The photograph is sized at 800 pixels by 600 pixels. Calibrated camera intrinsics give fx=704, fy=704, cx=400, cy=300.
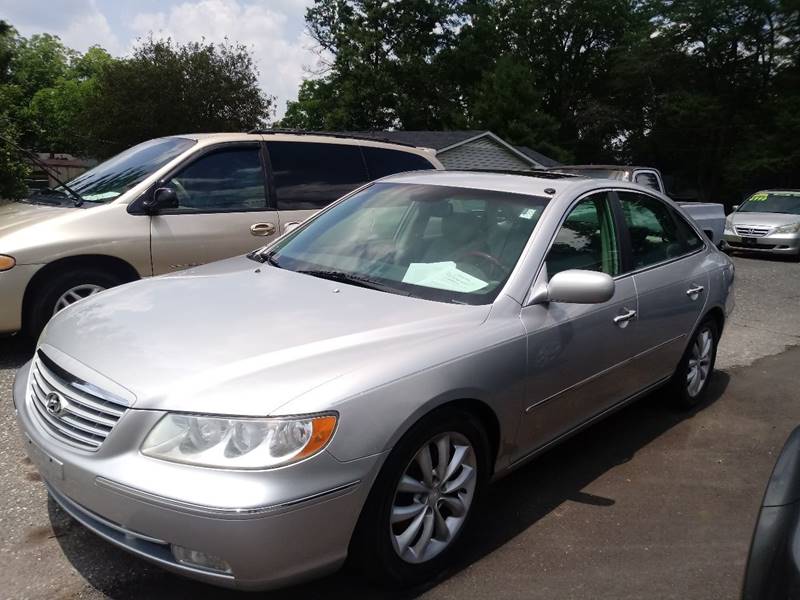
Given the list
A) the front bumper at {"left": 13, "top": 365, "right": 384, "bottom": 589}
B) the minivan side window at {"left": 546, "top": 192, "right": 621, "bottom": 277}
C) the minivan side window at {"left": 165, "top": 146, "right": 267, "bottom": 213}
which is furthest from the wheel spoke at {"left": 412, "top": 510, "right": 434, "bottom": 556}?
the minivan side window at {"left": 165, "top": 146, "right": 267, "bottom": 213}

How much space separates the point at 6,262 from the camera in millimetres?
4941

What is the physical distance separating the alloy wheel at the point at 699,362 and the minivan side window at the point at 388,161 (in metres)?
3.26

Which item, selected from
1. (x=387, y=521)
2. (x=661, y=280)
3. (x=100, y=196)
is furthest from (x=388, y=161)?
(x=387, y=521)

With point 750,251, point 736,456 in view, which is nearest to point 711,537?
point 736,456

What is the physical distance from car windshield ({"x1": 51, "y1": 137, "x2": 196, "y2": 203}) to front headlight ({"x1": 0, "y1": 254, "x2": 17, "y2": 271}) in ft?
2.85

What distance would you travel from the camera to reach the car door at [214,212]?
5.66 metres

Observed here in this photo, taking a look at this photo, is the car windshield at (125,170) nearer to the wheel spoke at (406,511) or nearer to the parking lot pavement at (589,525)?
the parking lot pavement at (589,525)

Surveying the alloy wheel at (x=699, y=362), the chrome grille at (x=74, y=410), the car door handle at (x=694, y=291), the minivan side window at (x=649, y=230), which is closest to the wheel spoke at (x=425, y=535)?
the chrome grille at (x=74, y=410)

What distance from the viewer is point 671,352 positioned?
14.5ft

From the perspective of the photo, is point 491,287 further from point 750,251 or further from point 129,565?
point 750,251

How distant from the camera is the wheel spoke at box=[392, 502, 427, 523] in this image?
8.61 feet

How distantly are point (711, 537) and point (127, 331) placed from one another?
9.18 ft

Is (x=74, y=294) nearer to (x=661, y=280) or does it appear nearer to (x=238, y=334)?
(x=238, y=334)

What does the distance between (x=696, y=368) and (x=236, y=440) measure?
370 centimetres
